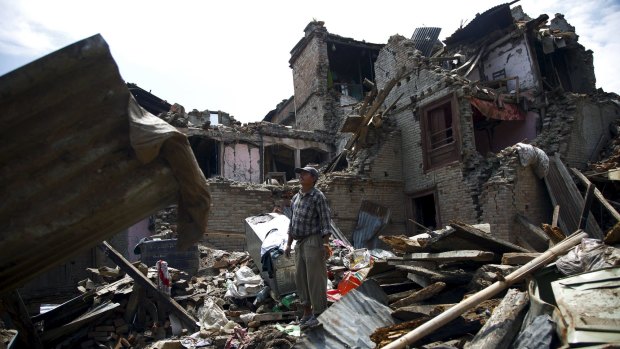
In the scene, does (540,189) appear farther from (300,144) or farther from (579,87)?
(300,144)

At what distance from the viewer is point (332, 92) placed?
22062 millimetres

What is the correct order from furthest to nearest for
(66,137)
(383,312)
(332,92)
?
(332,92) < (383,312) < (66,137)

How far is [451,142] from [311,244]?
367 inches

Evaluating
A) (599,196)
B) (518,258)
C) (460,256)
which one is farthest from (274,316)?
(599,196)

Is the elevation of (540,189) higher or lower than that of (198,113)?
lower

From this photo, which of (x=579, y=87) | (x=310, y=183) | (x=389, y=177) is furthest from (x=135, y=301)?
(x=579, y=87)

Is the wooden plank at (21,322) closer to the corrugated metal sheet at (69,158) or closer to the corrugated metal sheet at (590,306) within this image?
the corrugated metal sheet at (69,158)

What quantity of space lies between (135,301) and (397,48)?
1261 cm

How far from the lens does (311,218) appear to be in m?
4.84

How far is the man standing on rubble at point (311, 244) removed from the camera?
15.4 feet

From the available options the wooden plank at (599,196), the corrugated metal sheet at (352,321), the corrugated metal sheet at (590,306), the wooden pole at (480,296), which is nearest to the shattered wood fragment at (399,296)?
the corrugated metal sheet at (352,321)

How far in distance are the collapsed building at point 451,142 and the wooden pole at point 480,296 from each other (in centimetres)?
509

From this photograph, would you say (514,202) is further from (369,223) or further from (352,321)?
(352,321)

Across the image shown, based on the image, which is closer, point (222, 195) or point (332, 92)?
point (222, 195)
